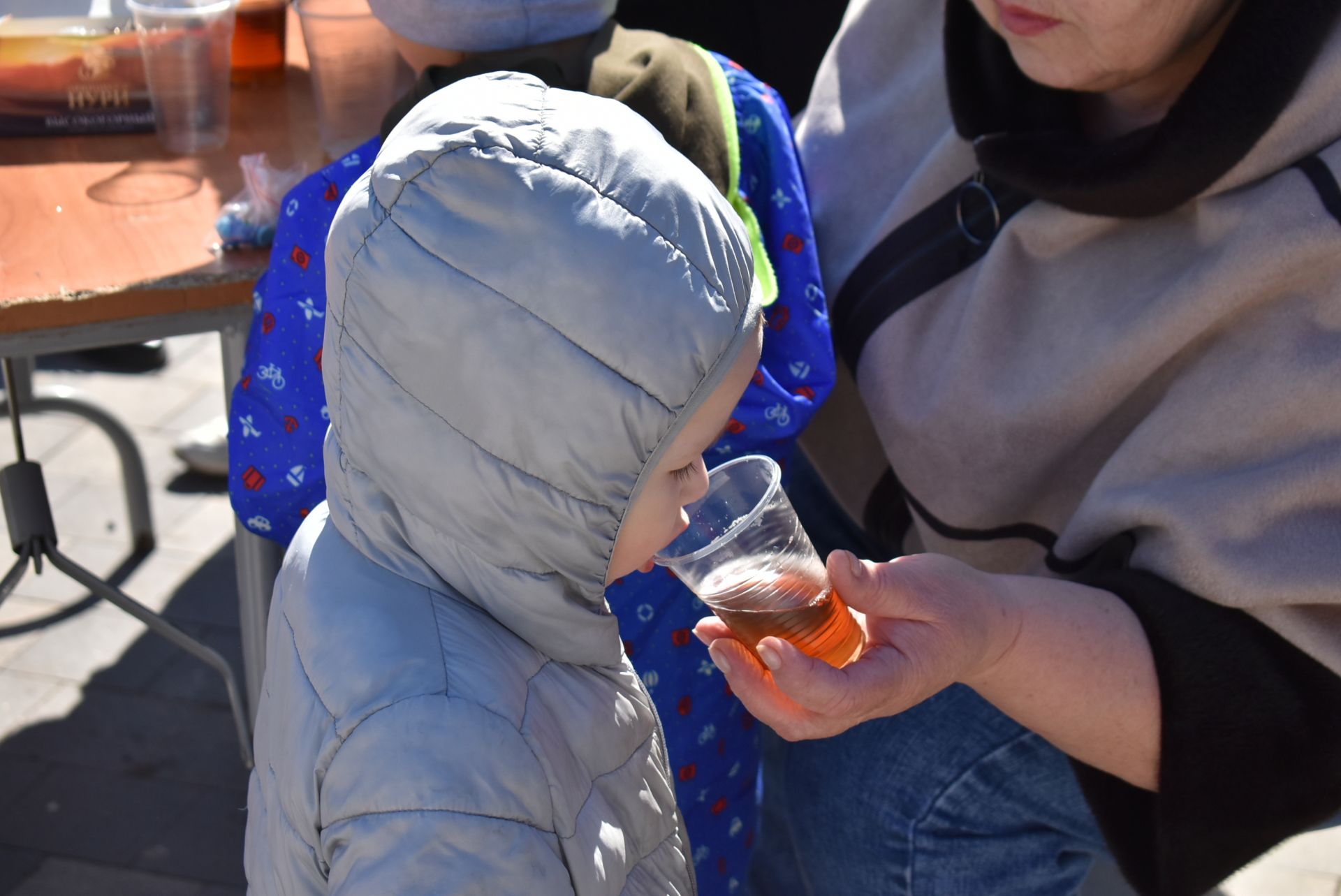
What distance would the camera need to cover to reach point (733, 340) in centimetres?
115

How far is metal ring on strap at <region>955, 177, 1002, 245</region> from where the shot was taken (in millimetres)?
1776

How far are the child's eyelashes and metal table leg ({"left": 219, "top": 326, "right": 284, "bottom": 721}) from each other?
1084 mm

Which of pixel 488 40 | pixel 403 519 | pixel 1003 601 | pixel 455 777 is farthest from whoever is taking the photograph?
pixel 488 40

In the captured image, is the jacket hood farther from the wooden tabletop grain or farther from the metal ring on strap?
the wooden tabletop grain

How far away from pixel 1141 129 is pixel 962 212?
0.31 metres

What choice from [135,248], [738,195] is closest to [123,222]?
[135,248]

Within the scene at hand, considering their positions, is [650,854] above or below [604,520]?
below

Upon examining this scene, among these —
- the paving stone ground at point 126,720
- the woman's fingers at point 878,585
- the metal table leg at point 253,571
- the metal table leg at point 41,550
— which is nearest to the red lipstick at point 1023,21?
the woman's fingers at point 878,585

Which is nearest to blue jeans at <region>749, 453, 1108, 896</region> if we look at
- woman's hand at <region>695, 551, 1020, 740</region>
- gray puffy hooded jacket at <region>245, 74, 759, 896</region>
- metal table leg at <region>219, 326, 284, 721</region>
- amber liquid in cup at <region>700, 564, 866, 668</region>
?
woman's hand at <region>695, 551, 1020, 740</region>

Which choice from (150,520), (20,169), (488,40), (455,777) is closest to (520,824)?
(455,777)

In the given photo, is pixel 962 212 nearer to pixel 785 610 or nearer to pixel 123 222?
pixel 785 610

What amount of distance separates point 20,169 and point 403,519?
146 cm

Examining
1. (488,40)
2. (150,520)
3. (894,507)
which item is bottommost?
(150,520)

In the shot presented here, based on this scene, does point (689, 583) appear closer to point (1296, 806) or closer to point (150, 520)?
point (1296, 806)
